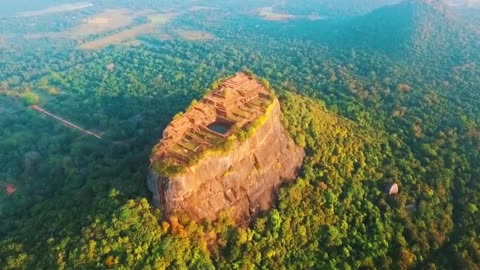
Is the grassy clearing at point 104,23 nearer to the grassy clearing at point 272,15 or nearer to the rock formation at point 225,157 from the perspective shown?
the grassy clearing at point 272,15

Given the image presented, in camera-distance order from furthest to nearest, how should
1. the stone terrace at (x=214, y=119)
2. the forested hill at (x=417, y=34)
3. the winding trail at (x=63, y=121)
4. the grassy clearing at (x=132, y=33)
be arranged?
the grassy clearing at (x=132, y=33) < the forested hill at (x=417, y=34) < the winding trail at (x=63, y=121) < the stone terrace at (x=214, y=119)

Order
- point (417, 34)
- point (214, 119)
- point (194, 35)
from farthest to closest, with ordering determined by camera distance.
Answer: point (194, 35)
point (417, 34)
point (214, 119)

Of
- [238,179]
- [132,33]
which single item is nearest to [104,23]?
[132,33]

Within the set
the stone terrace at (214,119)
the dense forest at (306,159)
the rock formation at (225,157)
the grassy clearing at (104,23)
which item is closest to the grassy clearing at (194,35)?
the dense forest at (306,159)

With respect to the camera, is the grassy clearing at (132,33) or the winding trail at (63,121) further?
the grassy clearing at (132,33)

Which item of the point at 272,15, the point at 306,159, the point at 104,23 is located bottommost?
the point at 104,23

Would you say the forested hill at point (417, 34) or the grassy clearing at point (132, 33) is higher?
the forested hill at point (417, 34)

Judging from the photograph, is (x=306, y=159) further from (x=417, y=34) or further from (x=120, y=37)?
(x=120, y=37)
